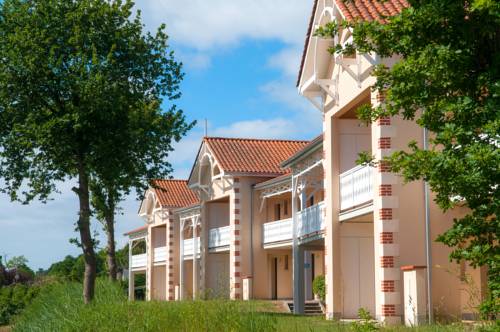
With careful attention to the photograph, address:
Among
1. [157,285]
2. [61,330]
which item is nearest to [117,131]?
[61,330]

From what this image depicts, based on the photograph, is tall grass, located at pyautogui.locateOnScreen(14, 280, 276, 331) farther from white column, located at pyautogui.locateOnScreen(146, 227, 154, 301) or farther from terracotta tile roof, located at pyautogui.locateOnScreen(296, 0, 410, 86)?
white column, located at pyautogui.locateOnScreen(146, 227, 154, 301)

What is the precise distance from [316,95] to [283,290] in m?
16.8

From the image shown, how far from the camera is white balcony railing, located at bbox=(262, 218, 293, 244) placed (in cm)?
3475

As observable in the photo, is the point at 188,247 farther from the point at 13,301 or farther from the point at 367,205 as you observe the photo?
the point at 367,205

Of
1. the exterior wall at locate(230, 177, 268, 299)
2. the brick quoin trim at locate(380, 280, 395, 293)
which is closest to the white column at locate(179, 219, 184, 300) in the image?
the exterior wall at locate(230, 177, 268, 299)

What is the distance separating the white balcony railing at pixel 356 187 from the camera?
22.0 m

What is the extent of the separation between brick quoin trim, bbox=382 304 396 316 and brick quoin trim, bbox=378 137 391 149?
12.3ft

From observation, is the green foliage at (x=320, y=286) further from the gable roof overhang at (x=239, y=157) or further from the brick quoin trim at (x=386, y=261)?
the brick quoin trim at (x=386, y=261)

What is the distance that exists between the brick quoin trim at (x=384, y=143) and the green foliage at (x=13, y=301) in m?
20.2

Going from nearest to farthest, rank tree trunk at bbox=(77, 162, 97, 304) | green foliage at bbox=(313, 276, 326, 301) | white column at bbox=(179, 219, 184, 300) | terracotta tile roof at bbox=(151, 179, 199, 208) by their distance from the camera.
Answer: tree trunk at bbox=(77, 162, 97, 304)
green foliage at bbox=(313, 276, 326, 301)
white column at bbox=(179, 219, 184, 300)
terracotta tile roof at bbox=(151, 179, 199, 208)

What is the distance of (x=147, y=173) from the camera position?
27.5 m

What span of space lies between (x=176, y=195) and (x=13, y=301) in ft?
48.3

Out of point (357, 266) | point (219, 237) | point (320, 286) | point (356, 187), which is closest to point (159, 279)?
point (219, 237)

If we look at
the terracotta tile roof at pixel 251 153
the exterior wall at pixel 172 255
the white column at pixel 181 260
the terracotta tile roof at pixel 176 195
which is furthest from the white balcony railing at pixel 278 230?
the exterior wall at pixel 172 255
